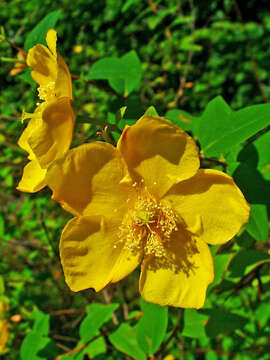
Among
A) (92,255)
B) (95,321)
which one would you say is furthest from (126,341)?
(92,255)

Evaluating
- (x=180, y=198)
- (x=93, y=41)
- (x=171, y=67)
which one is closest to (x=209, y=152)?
Answer: (x=180, y=198)

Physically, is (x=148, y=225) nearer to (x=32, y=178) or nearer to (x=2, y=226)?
(x=32, y=178)

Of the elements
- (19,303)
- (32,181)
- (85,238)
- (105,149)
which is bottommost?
(19,303)

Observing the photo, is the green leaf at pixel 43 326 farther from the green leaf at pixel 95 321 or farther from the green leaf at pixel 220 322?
the green leaf at pixel 220 322

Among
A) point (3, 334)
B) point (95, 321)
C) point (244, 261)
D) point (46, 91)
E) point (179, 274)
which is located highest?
point (46, 91)

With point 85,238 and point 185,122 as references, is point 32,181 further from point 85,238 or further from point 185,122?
point 185,122

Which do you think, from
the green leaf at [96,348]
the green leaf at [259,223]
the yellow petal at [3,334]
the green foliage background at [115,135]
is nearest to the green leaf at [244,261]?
the green foliage background at [115,135]

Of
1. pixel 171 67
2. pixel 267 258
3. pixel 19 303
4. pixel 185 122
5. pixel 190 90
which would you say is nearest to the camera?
pixel 267 258
